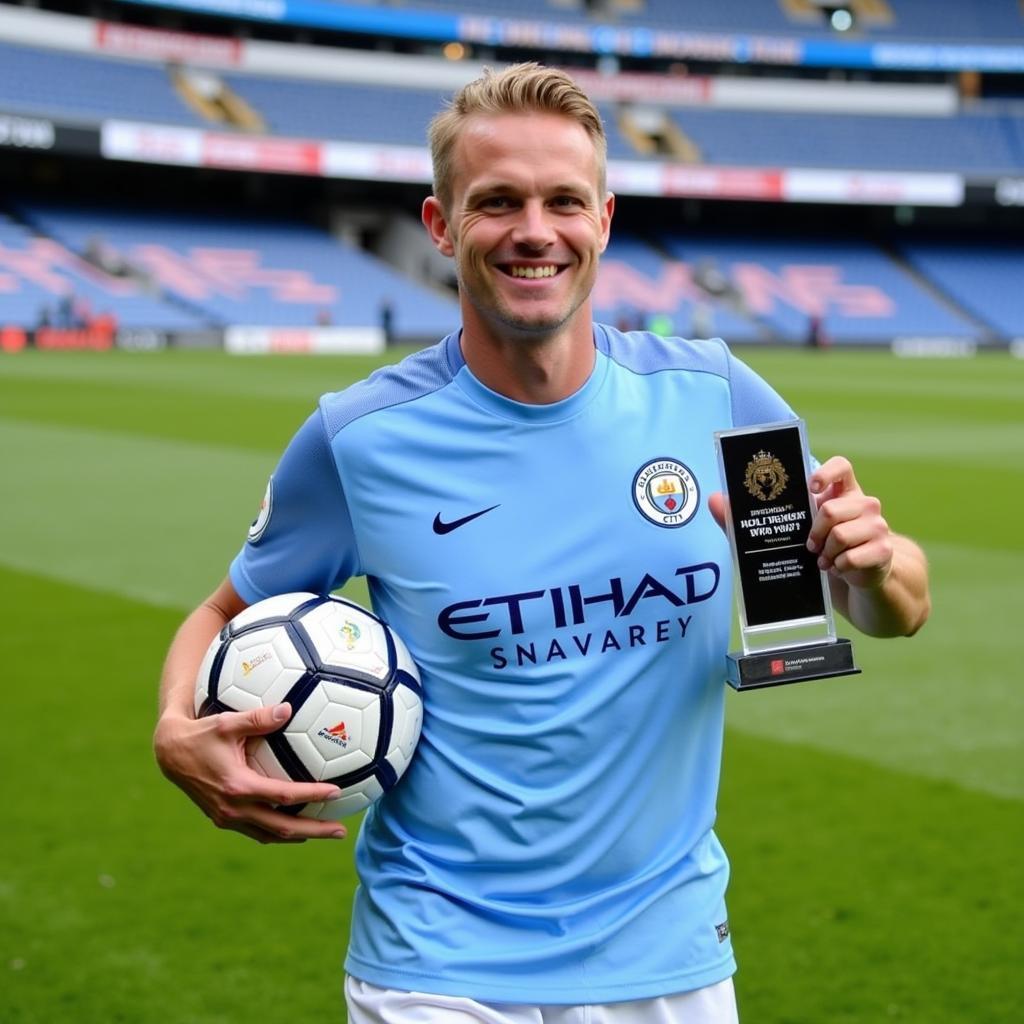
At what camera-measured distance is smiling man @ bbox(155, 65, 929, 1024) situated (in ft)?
7.83

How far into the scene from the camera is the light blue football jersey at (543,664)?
2.41 m

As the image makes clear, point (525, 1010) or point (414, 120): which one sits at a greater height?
point (414, 120)

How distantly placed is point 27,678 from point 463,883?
17.4 ft

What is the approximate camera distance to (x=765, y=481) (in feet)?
7.93

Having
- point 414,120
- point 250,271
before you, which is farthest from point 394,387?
point 414,120

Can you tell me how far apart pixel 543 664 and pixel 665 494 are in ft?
1.15

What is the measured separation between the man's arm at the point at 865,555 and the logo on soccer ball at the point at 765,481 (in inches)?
2.4

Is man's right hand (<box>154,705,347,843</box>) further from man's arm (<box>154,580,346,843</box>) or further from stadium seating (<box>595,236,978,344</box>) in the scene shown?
stadium seating (<box>595,236,978,344</box>)

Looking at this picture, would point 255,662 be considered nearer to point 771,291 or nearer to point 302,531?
point 302,531

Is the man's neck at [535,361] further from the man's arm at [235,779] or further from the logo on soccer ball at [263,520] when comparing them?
the man's arm at [235,779]

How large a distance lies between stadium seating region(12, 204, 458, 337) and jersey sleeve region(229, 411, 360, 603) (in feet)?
128

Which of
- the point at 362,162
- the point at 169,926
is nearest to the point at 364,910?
the point at 169,926

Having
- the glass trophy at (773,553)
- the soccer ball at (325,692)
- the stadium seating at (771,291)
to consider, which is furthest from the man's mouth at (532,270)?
the stadium seating at (771,291)

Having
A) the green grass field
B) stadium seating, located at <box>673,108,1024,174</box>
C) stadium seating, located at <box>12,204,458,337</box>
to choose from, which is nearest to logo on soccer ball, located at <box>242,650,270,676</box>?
the green grass field
